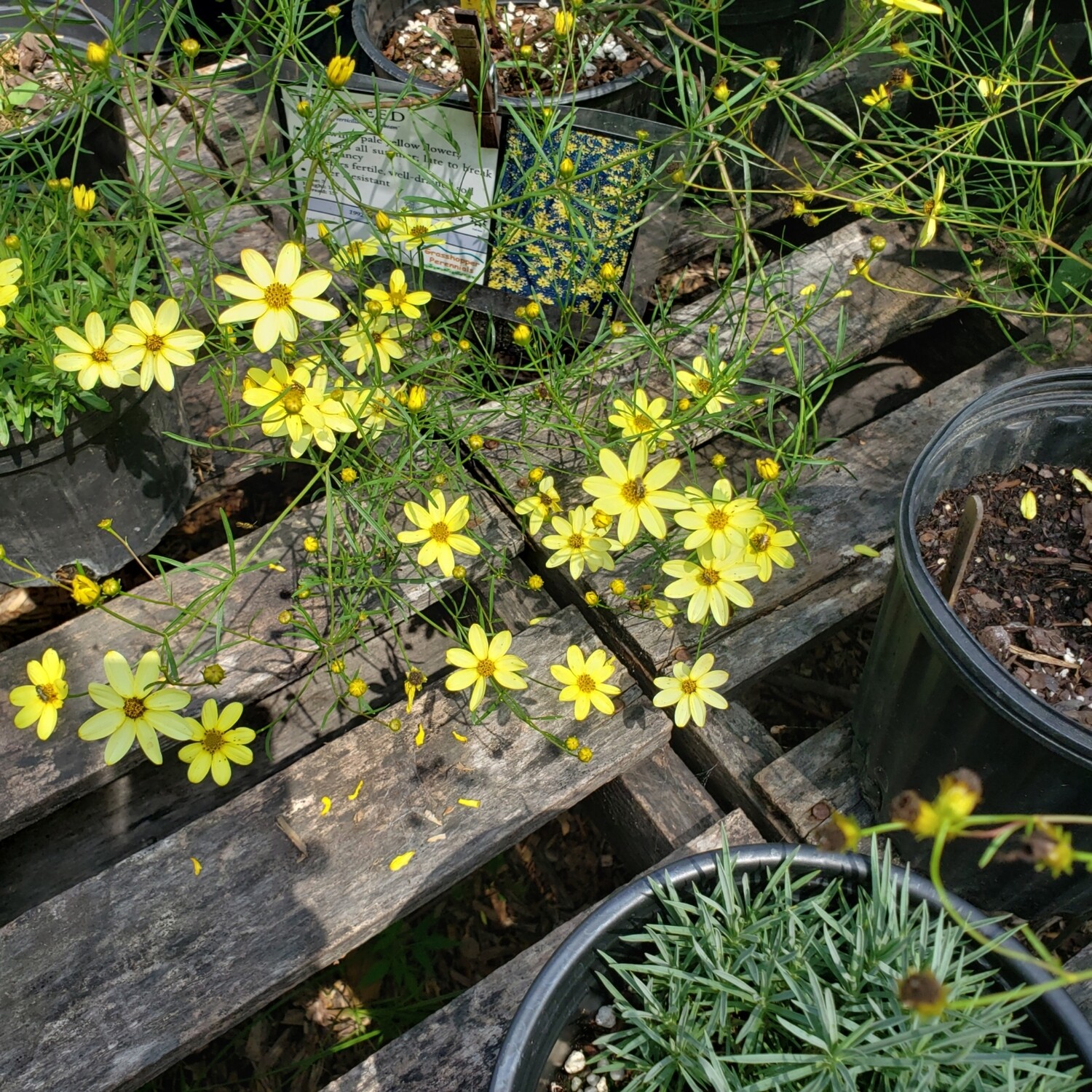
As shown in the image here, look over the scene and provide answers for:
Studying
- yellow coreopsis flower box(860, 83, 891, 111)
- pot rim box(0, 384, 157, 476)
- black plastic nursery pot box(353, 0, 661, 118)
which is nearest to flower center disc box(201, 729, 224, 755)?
pot rim box(0, 384, 157, 476)

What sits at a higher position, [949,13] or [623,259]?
[949,13]

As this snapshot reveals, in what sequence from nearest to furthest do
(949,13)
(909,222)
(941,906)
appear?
(941,906)
(949,13)
(909,222)

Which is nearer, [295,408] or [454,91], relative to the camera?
[295,408]

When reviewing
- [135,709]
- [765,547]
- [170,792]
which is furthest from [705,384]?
[170,792]

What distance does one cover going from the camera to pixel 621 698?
3.80 feet

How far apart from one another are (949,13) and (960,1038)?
1.17 m

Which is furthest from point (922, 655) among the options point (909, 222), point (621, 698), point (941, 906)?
point (909, 222)

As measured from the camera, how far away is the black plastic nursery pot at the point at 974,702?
87 centimetres

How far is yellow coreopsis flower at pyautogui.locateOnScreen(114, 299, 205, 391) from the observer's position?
3.26 ft

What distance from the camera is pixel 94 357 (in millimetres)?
1012

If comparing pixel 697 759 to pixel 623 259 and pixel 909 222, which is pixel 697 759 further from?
pixel 909 222

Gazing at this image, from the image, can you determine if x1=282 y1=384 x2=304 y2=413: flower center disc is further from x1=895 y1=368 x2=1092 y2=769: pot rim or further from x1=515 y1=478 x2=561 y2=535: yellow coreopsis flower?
x1=895 y1=368 x2=1092 y2=769: pot rim

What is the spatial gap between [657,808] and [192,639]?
0.58 metres

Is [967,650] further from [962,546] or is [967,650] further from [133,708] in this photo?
[133,708]
